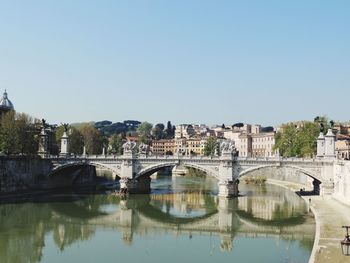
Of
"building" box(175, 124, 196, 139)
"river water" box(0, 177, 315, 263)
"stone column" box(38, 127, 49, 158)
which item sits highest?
"building" box(175, 124, 196, 139)

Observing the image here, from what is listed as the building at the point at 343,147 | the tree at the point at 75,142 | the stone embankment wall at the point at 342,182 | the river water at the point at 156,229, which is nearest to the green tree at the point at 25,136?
the river water at the point at 156,229

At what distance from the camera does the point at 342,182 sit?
44.4 meters

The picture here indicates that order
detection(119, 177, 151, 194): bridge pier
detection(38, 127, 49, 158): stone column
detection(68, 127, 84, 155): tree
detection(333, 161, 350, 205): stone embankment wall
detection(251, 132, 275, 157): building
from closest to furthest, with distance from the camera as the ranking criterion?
1. detection(333, 161, 350, 205): stone embankment wall
2. detection(119, 177, 151, 194): bridge pier
3. detection(38, 127, 49, 158): stone column
4. detection(68, 127, 84, 155): tree
5. detection(251, 132, 275, 157): building

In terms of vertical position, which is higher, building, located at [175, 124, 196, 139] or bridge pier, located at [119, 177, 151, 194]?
building, located at [175, 124, 196, 139]

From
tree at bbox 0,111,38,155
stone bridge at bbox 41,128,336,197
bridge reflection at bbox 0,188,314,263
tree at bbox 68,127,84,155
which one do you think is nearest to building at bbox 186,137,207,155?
tree at bbox 68,127,84,155

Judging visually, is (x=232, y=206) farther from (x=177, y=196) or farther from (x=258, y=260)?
(x=258, y=260)

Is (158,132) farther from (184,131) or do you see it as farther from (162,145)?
(162,145)

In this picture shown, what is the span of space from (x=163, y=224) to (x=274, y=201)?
1662 cm

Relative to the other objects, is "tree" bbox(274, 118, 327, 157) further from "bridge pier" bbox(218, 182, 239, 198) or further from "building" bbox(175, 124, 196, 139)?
"building" bbox(175, 124, 196, 139)

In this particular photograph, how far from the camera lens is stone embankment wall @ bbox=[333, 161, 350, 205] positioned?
4188 centimetres

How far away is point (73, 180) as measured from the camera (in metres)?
68.4

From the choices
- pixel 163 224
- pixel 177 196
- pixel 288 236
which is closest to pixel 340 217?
pixel 288 236

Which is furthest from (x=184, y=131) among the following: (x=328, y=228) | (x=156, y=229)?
(x=328, y=228)

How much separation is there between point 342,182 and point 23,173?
3273 cm
